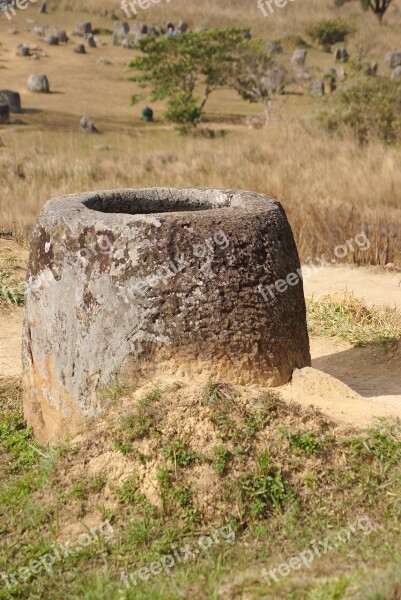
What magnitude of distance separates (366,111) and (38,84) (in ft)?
40.0

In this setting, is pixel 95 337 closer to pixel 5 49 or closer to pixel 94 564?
pixel 94 564

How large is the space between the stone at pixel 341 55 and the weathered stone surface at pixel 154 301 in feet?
103

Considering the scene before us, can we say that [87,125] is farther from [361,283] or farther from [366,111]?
[361,283]

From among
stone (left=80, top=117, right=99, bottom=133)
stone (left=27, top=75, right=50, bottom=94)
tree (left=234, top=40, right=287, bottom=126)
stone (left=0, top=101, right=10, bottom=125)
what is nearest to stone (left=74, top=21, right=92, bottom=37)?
stone (left=27, top=75, right=50, bottom=94)

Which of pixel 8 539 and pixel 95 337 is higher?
pixel 95 337

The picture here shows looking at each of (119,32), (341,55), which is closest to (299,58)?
(341,55)

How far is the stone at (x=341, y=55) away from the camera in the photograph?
33688 millimetres

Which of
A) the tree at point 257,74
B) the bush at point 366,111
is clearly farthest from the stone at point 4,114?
the bush at point 366,111

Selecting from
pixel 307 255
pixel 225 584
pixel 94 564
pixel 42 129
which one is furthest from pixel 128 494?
pixel 42 129

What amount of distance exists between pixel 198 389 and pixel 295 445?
52 cm

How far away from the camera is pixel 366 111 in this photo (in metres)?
14.5

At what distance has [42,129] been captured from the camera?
18.9 meters

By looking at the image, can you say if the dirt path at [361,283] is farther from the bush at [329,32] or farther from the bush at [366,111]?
the bush at [329,32]

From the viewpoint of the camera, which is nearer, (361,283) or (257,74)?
(361,283)
